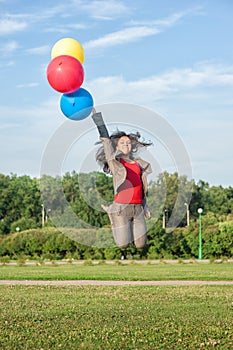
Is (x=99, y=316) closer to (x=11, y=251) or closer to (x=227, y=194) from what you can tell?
(x=11, y=251)

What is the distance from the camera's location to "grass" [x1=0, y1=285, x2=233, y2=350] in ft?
35.3

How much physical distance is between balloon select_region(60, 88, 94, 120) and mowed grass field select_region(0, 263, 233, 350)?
4.53 m

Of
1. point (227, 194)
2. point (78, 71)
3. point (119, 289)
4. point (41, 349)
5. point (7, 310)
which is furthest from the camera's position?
point (227, 194)

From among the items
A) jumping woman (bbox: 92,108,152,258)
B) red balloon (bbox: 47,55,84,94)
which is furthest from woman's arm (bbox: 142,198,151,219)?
red balloon (bbox: 47,55,84,94)

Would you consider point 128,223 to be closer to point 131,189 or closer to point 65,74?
point 131,189

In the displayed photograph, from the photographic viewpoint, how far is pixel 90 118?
22.9ft

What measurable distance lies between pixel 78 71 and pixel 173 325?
6.80 meters

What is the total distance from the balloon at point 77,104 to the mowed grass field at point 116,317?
14.9 feet

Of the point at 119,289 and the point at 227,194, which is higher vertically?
the point at 227,194

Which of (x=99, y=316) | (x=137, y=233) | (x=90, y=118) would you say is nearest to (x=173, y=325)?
(x=99, y=316)

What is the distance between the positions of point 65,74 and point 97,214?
169 centimetres

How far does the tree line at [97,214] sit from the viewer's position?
717 centimetres

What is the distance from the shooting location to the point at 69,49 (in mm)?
7191

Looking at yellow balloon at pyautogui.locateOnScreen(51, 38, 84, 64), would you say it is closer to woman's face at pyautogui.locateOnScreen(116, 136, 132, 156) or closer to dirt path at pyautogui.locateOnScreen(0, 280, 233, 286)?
woman's face at pyautogui.locateOnScreen(116, 136, 132, 156)
